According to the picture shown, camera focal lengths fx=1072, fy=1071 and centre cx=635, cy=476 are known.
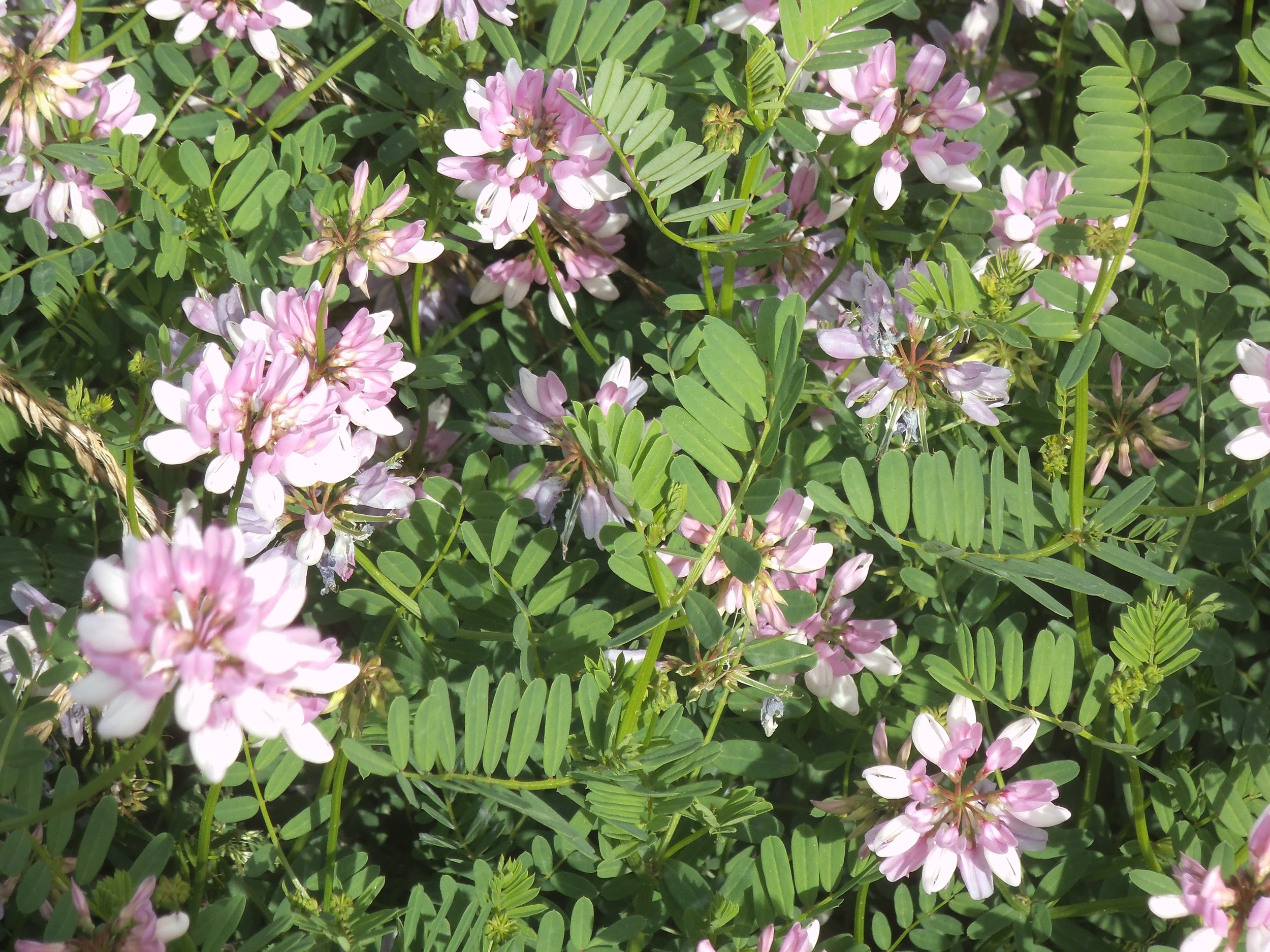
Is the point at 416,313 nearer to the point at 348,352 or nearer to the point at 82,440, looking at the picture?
the point at 348,352

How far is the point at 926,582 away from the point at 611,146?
88 centimetres

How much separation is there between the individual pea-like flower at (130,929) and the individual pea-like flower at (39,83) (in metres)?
1.13

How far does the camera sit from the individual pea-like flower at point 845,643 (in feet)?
5.82

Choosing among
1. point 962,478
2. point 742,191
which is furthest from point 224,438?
point 962,478

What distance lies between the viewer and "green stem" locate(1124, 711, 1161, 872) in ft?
5.48

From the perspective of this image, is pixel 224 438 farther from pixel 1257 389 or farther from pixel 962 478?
pixel 1257 389

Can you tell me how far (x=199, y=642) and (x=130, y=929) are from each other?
1.91 feet

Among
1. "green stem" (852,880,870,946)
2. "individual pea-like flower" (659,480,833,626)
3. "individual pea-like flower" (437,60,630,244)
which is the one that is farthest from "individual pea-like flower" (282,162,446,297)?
"green stem" (852,880,870,946)

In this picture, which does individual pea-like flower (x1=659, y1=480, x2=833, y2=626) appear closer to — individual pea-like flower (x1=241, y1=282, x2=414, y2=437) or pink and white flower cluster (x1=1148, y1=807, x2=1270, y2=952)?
individual pea-like flower (x1=241, y1=282, x2=414, y2=437)

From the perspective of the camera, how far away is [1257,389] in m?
1.66

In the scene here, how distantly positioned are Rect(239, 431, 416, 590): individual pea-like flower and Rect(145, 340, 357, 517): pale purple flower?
6.0 inches

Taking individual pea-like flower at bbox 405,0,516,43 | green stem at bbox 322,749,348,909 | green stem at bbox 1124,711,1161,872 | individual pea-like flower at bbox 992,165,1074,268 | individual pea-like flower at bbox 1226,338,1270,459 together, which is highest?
individual pea-like flower at bbox 405,0,516,43

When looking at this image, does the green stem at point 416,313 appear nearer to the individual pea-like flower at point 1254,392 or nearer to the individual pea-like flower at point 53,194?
the individual pea-like flower at point 53,194

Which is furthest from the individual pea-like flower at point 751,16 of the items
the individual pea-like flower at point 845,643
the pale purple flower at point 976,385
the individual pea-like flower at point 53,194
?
the individual pea-like flower at point 53,194
